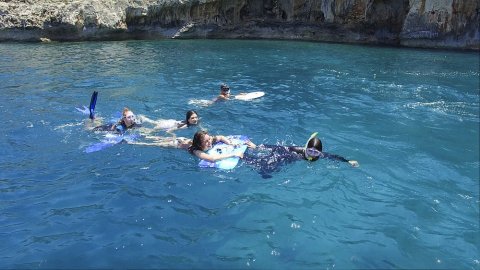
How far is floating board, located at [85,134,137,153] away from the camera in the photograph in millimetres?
9656

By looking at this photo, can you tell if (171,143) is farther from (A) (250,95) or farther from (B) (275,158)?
(A) (250,95)

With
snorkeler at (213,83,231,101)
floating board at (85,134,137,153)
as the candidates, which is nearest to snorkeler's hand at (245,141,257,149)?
floating board at (85,134,137,153)

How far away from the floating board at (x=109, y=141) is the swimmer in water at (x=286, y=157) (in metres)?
3.12

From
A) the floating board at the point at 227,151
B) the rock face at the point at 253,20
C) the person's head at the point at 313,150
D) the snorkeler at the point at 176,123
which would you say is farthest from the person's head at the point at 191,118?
the rock face at the point at 253,20

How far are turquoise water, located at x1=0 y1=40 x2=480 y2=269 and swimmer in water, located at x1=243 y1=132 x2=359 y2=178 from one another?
0.21 meters

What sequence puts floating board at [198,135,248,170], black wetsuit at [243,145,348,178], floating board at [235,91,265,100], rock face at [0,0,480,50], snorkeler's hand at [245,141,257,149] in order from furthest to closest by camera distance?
rock face at [0,0,480,50]
floating board at [235,91,265,100]
snorkeler's hand at [245,141,257,149]
floating board at [198,135,248,170]
black wetsuit at [243,145,348,178]

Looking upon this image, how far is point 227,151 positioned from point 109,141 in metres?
2.98

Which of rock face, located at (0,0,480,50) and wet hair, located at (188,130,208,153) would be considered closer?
wet hair, located at (188,130,208,153)

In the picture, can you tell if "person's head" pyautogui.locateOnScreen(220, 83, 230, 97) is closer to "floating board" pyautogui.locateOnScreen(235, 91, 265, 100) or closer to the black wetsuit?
"floating board" pyautogui.locateOnScreen(235, 91, 265, 100)

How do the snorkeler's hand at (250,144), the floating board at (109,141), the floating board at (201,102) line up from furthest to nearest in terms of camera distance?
the floating board at (201,102) < the floating board at (109,141) < the snorkeler's hand at (250,144)

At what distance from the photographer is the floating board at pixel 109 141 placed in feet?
31.7

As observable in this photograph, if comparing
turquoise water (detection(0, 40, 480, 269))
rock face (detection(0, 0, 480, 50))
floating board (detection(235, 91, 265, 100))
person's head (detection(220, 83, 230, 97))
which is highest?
rock face (detection(0, 0, 480, 50))

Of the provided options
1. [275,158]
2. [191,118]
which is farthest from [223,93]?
[275,158]

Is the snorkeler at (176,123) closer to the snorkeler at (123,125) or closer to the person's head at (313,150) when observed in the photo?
the snorkeler at (123,125)
